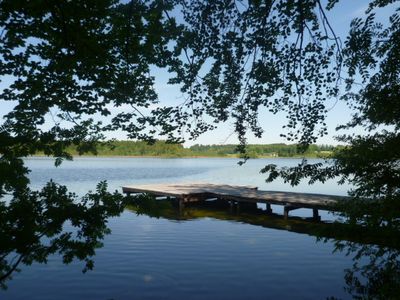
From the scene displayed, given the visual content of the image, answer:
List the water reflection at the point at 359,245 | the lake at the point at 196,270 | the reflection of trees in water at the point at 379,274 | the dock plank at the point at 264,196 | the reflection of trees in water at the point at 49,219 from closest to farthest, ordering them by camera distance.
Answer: the reflection of trees in water at the point at 49,219, the reflection of trees in water at the point at 379,274, the water reflection at the point at 359,245, the lake at the point at 196,270, the dock plank at the point at 264,196

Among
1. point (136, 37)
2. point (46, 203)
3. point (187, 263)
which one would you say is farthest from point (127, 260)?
point (136, 37)

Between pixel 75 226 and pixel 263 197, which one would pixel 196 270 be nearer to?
pixel 75 226

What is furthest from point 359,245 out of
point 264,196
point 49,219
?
point 264,196

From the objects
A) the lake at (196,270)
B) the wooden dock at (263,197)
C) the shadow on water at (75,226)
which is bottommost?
the lake at (196,270)

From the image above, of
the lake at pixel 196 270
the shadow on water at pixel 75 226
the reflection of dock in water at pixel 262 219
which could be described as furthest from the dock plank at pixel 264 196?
the shadow on water at pixel 75 226

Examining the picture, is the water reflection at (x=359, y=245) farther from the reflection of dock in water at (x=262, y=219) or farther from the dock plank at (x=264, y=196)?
the dock plank at (x=264, y=196)

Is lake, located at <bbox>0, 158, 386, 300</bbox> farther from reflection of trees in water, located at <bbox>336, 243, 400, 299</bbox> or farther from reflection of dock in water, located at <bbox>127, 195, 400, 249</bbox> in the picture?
reflection of dock in water, located at <bbox>127, 195, 400, 249</bbox>

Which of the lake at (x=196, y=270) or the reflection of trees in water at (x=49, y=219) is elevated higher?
the reflection of trees in water at (x=49, y=219)

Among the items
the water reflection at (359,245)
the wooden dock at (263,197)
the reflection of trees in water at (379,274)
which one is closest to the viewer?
the reflection of trees in water at (379,274)

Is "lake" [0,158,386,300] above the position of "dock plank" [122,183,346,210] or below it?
below

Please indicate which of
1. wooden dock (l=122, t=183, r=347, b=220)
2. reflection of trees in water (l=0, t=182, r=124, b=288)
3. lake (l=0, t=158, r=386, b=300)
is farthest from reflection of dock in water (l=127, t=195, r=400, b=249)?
lake (l=0, t=158, r=386, b=300)

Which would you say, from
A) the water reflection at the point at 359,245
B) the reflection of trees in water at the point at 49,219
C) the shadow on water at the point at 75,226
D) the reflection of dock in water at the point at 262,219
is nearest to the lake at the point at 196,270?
the water reflection at the point at 359,245

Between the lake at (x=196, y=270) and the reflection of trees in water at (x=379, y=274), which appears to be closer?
the reflection of trees in water at (x=379, y=274)

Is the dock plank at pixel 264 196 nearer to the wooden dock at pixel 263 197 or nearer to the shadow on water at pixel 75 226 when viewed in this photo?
the wooden dock at pixel 263 197
